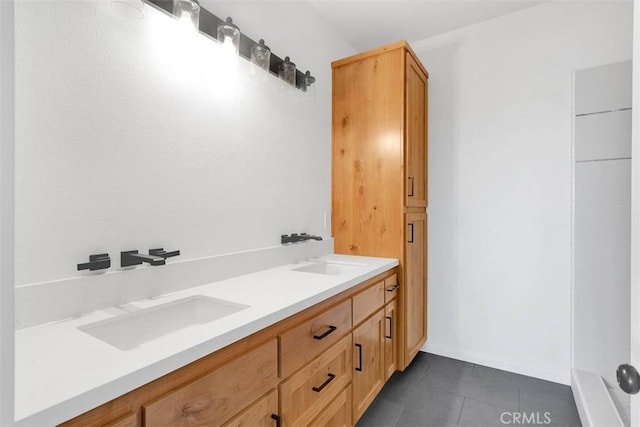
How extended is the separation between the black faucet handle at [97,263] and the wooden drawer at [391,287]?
1.43 metres

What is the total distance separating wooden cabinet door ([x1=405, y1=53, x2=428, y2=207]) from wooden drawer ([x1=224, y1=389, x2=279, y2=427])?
4.99ft

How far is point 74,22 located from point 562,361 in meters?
3.22

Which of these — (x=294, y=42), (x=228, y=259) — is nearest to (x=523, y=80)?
(x=294, y=42)

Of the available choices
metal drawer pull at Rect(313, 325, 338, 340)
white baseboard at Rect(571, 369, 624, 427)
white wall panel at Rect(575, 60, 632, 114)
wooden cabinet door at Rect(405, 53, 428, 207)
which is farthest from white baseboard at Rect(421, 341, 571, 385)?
white wall panel at Rect(575, 60, 632, 114)

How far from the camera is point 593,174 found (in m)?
2.06

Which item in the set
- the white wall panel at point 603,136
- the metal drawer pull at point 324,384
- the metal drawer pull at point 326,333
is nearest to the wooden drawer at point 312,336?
the metal drawer pull at point 326,333

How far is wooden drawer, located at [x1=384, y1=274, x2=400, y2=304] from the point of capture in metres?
1.92

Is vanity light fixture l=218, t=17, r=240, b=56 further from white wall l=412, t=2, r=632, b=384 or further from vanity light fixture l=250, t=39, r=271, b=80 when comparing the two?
white wall l=412, t=2, r=632, b=384

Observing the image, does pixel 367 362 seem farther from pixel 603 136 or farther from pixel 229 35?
pixel 603 136

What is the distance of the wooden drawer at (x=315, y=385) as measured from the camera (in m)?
1.10

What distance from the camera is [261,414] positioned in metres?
0.97

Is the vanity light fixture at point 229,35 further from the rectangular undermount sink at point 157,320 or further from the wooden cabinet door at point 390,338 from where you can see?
the wooden cabinet door at point 390,338

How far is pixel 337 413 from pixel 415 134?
6.06 ft

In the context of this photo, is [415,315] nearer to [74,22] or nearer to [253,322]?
[253,322]
